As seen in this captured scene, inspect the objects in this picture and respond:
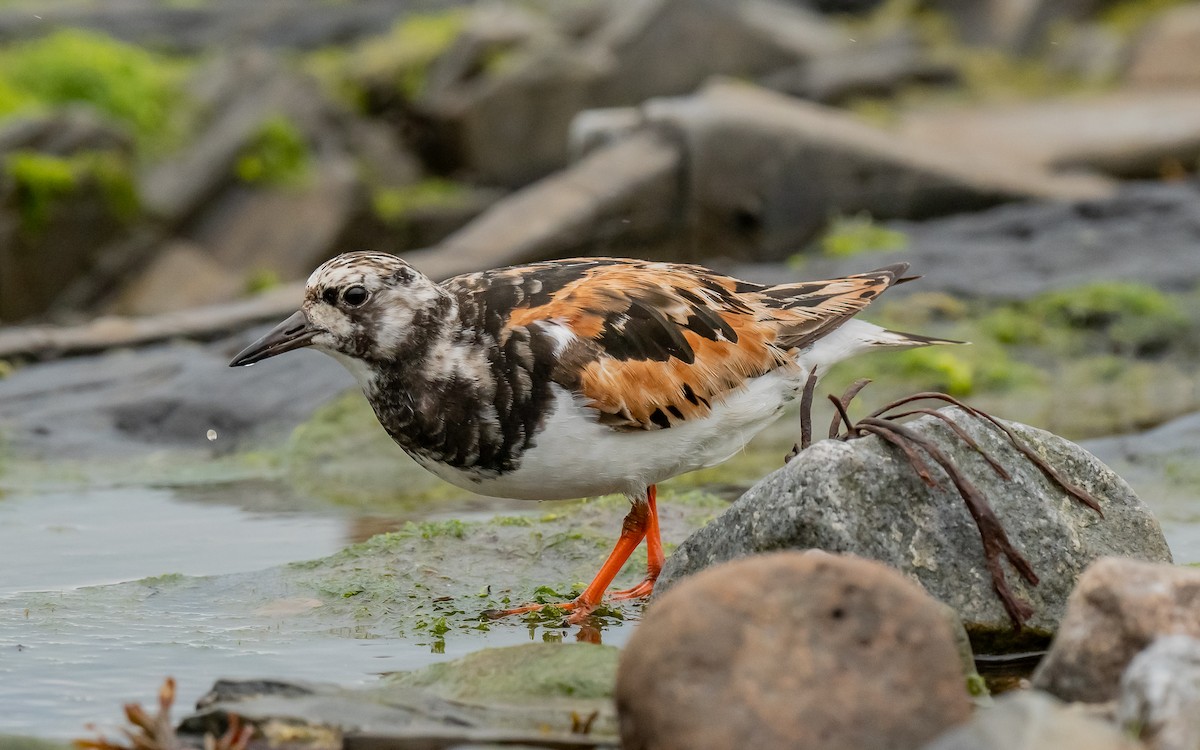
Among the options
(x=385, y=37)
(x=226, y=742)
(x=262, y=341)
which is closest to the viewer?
(x=226, y=742)

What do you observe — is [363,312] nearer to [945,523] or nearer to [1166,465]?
[945,523]

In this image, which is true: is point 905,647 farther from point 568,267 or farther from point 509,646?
point 568,267

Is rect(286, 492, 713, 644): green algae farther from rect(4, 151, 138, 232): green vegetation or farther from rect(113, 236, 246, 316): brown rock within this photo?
rect(4, 151, 138, 232): green vegetation

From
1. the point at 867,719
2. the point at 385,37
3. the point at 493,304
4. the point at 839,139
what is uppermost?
the point at 385,37

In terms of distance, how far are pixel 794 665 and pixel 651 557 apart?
2.45m

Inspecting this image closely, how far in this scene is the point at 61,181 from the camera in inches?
584

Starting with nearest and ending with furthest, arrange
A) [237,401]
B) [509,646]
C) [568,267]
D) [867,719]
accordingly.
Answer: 1. [867,719]
2. [509,646]
3. [568,267]
4. [237,401]

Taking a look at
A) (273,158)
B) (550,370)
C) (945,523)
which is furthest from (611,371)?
(273,158)

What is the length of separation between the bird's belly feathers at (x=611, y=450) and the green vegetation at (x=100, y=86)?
38.7 ft

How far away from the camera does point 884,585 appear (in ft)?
13.1

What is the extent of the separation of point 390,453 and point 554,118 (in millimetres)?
8983

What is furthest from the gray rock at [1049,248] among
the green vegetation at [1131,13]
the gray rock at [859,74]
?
the green vegetation at [1131,13]

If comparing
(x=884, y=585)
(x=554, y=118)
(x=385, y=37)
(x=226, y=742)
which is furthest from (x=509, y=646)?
(x=385, y=37)

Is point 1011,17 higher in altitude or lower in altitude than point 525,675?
higher
